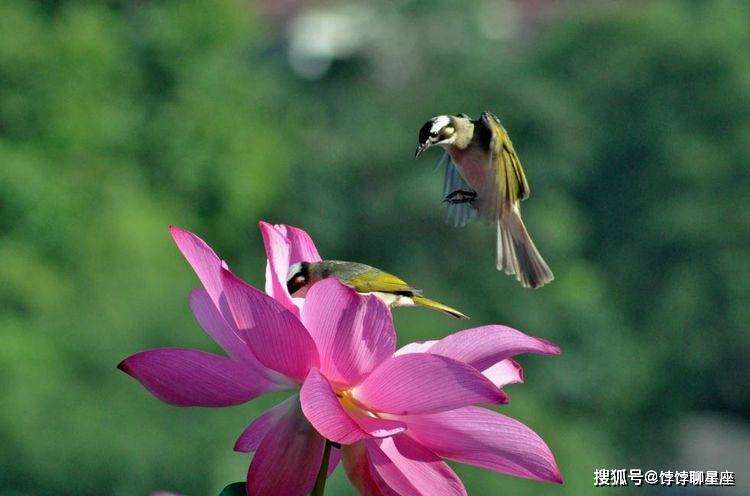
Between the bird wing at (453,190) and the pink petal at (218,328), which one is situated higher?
the bird wing at (453,190)

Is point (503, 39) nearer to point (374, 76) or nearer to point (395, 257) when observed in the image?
point (374, 76)

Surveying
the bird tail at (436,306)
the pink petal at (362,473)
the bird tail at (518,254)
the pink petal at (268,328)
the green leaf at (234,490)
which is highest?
the bird tail at (518,254)

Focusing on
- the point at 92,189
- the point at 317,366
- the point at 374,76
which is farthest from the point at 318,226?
the point at 317,366

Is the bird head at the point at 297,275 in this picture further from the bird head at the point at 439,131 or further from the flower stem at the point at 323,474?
the bird head at the point at 439,131

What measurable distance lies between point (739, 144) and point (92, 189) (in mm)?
10438

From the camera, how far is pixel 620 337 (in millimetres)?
21953

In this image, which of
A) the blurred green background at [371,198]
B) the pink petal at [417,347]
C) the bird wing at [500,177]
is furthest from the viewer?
the blurred green background at [371,198]

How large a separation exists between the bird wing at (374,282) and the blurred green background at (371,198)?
8.31 meters

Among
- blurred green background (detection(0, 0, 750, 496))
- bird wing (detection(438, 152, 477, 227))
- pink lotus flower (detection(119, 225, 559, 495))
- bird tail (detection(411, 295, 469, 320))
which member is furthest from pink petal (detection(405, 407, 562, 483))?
blurred green background (detection(0, 0, 750, 496))

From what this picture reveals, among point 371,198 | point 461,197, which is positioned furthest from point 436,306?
point 371,198

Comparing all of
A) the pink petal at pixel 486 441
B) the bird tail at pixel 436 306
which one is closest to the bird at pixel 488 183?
the bird tail at pixel 436 306

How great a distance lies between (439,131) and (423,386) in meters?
0.65

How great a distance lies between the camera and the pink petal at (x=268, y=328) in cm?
78

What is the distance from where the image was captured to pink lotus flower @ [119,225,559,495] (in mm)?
774
